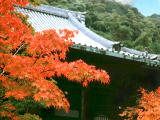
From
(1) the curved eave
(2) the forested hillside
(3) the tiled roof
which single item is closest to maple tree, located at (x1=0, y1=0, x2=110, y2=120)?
→ (1) the curved eave

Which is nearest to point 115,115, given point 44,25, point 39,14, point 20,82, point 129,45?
point 20,82

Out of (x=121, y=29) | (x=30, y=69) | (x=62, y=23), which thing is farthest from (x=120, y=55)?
(x=121, y=29)

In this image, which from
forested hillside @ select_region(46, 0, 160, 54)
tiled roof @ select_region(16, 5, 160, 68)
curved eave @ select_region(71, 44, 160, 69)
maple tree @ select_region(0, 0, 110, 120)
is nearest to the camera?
maple tree @ select_region(0, 0, 110, 120)

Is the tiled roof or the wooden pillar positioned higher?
the tiled roof

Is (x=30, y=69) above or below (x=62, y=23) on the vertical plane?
below

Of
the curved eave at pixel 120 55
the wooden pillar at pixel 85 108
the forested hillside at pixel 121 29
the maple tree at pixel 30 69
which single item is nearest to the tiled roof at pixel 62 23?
the curved eave at pixel 120 55

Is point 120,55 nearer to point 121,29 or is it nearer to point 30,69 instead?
point 30,69

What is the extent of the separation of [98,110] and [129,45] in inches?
895

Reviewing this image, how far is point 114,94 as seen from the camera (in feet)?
27.5

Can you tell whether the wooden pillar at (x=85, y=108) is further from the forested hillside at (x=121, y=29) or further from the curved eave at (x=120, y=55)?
the forested hillside at (x=121, y=29)

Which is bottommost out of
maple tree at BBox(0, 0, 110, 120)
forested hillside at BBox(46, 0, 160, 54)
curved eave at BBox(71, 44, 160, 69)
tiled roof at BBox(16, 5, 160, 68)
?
maple tree at BBox(0, 0, 110, 120)

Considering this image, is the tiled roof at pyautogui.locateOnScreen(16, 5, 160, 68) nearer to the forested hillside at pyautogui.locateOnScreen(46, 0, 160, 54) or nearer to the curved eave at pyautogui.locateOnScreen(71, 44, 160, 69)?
the curved eave at pyautogui.locateOnScreen(71, 44, 160, 69)

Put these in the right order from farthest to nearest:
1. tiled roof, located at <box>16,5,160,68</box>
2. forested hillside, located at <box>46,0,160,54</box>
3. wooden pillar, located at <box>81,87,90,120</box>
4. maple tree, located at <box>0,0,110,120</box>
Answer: forested hillside, located at <box>46,0,160,54</box>, tiled roof, located at <box>16,5,160,68</box>, wooden pillar, located at <box>81,87,90,120</box>, maple tree, located at <box>0,0,110,120</box>

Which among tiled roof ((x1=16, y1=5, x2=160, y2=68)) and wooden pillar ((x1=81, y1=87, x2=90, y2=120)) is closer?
wooden pillar ((x1=81, y1=87, x2=90, y2=120))
